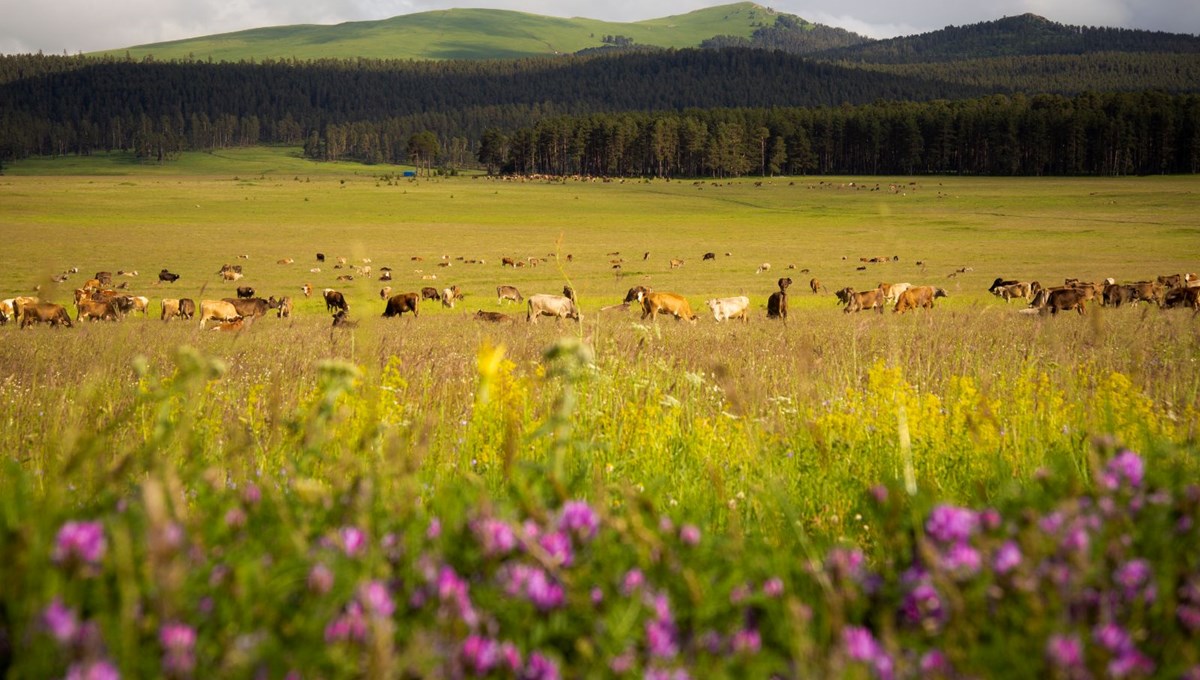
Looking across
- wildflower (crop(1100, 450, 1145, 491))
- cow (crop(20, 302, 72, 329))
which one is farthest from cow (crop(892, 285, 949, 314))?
wildflower (crop(1100, 450, 1145, 491))

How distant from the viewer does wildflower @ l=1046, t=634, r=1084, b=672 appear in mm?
1331

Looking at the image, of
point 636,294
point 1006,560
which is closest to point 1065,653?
point 1006,560

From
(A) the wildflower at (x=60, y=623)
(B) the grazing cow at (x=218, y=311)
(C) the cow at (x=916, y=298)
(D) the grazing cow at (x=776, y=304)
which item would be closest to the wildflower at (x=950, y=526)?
(A) the wildflower at (x=60, y=623)

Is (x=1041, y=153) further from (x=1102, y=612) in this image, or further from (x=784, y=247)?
(x=1102, y=612)

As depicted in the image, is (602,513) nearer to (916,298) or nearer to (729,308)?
(729,308)

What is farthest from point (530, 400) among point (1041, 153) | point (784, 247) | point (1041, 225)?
point (1041, 153)

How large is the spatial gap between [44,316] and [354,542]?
28.7 meters

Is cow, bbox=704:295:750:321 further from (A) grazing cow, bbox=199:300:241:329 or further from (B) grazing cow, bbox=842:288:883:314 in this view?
(A) grazing cow, bbox=199:300:241:329

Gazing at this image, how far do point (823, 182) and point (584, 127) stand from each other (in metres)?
53.9

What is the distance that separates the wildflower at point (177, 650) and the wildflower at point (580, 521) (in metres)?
0.68

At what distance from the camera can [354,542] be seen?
1652mm

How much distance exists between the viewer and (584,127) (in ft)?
577

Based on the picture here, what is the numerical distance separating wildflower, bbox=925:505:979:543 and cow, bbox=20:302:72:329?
28028 millimetres

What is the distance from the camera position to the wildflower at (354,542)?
5.39 feet
